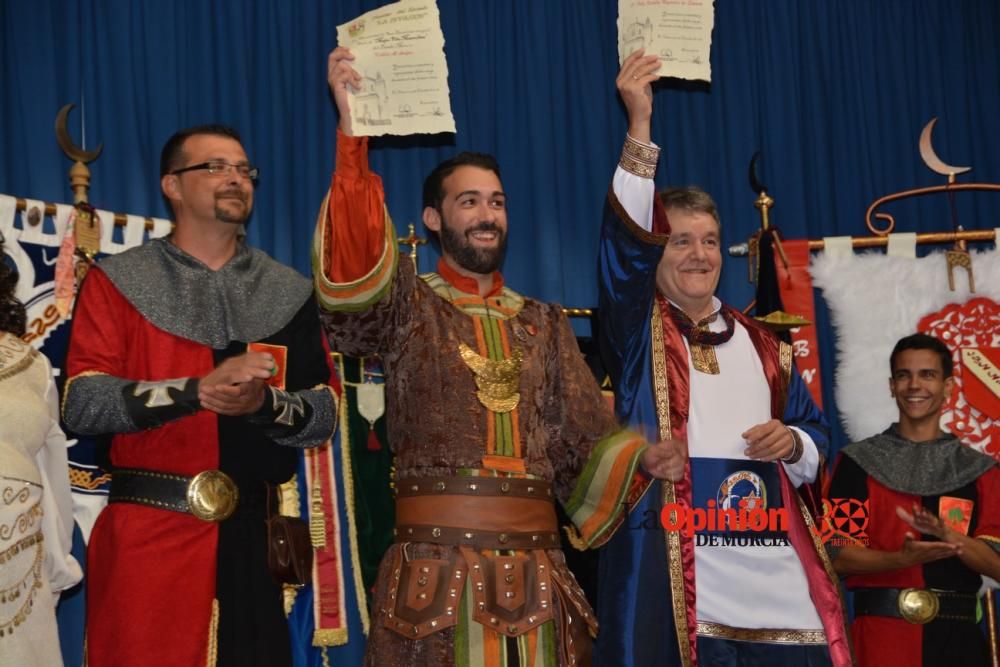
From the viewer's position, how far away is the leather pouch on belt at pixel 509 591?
299 cm

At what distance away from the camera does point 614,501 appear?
3361 mm

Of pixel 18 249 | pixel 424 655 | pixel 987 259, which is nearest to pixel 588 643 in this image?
pixel 424 655

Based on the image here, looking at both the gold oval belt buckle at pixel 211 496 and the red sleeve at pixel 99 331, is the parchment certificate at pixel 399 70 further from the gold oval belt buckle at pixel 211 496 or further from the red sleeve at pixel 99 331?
the gold oval belt buckle at pixel 211 496

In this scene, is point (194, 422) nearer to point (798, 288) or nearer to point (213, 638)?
point (213, 638)

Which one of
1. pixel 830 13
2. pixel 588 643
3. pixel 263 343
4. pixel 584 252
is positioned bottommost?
pixel 588 643

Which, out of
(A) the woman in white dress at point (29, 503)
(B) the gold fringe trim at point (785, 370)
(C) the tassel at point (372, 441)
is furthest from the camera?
(C) the tassel at point (372, 441)

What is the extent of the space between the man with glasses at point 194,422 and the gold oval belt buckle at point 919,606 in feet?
7.55

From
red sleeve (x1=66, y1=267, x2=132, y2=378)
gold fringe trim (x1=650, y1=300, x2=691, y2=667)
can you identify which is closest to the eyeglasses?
red sleeve (x1=66, y1=267, x2=132, y2=378)

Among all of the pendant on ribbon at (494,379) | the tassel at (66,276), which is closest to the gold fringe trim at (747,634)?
the pendant on ribbon at (494,379)

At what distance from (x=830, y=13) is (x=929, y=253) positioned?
1268 millimetres

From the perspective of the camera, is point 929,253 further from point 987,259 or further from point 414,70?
point 414,70

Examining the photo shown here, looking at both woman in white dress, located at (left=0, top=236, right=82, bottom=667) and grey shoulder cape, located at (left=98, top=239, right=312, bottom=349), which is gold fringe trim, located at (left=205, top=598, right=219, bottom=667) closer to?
woman in white dress, located at (left=0, top=236, right=82, bottom=667)

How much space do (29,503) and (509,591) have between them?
118 centimetres

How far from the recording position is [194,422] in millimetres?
3232
